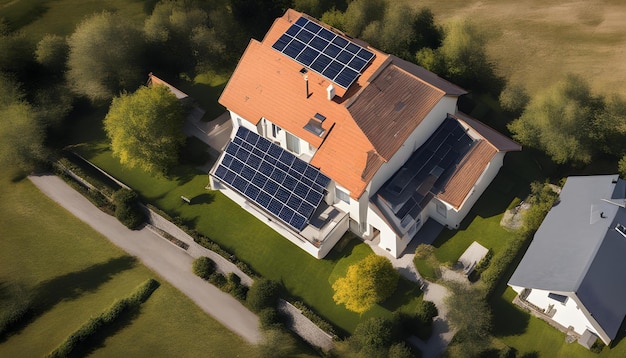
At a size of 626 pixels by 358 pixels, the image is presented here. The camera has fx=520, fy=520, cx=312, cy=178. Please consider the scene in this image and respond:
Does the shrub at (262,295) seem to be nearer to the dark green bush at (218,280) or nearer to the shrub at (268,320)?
the shrub at (268,320)

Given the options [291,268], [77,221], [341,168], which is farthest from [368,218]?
[77,221]

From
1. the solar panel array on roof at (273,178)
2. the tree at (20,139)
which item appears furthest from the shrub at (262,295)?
the tree at (20,139)

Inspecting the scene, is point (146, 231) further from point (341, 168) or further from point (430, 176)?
point (430, 176)

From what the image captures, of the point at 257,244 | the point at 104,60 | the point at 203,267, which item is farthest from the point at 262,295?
the point at 104,60

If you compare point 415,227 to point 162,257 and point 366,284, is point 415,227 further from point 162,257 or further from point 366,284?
point 162,257

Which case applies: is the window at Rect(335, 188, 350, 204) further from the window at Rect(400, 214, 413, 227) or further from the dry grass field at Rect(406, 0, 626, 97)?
the dry grass field at Rect(406, 0, 626, 97)

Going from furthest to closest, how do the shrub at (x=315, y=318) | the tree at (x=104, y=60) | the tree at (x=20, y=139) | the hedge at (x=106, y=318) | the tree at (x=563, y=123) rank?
the tree at (x=104, y=60) → the tree at (x=20, y=139) → the tree at (x=563, y=123) → the hedge at (x=106, y=318) → the shrub at (x=315, y=318)
